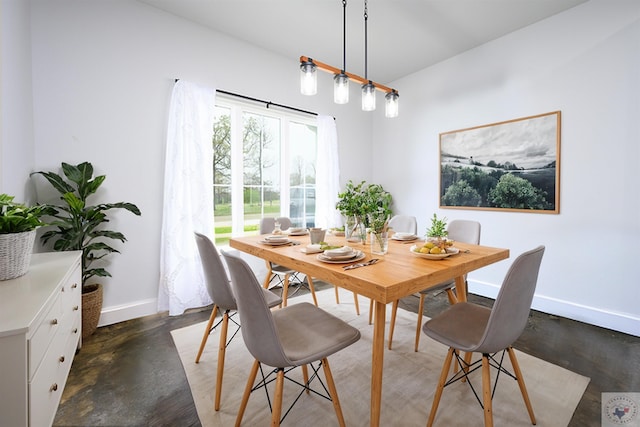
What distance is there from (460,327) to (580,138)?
240cm

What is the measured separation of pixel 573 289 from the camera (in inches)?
104

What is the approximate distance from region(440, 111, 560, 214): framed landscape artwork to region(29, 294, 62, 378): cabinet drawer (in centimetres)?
364

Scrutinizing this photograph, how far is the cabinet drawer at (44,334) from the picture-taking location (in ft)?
3.22

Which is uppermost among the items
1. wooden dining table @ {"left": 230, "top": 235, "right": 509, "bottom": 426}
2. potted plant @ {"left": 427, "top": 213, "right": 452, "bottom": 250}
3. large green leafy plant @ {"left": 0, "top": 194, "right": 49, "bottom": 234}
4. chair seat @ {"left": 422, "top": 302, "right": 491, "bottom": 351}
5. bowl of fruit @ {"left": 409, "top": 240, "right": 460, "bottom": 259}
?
large green leafy plant @ {"left": 0, "top": 194, "right": 49, "bottom": 234}

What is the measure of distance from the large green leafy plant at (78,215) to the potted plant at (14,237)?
0.70m

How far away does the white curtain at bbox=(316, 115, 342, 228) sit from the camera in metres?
3.82

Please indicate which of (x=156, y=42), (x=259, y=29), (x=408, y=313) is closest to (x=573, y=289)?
(x=408, y=313)

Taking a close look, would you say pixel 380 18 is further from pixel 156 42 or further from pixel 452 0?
pixel 156 42

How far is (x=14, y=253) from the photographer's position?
1298 mm

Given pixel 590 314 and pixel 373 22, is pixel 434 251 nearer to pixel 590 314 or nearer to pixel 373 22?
pixel 590 314

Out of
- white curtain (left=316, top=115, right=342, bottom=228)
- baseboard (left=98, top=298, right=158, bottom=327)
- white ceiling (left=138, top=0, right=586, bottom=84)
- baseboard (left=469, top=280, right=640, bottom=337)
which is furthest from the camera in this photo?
white curtain (left=316, top=115, right=342, bottom=228)

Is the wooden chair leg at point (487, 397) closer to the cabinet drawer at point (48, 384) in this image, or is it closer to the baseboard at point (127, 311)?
the cabinet drawer at point (48, 384)

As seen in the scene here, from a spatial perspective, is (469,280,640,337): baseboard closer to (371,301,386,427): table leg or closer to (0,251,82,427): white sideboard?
(371,301,386,427): table leg

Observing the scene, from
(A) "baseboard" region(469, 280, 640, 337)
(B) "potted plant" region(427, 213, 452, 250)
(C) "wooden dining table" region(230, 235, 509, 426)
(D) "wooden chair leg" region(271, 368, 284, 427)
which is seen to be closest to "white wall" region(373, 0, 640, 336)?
(A) "baseboard" region(469, 280, 640, 337)
